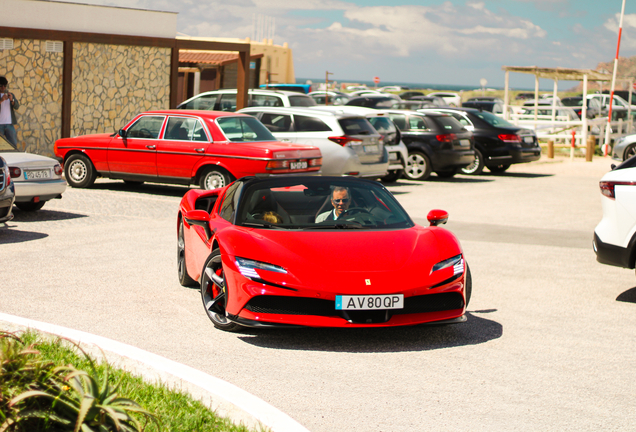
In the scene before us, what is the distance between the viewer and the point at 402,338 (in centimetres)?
621

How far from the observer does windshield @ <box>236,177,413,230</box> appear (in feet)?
22.2

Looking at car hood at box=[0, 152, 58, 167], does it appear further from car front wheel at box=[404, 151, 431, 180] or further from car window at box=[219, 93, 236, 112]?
car window at box=[219, 93, 236, 112]

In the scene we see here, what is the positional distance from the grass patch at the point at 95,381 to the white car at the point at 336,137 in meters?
11.8

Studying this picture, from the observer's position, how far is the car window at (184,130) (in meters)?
15.2

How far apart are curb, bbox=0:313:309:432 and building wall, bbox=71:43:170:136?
1599 cm

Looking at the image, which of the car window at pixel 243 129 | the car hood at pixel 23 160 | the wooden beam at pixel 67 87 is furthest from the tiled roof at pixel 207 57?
the car hood at pixel 23 160

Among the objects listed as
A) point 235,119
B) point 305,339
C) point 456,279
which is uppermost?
point 235,119

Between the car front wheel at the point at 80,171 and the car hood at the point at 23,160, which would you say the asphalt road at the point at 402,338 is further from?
the car front wheel at the point at 80,171

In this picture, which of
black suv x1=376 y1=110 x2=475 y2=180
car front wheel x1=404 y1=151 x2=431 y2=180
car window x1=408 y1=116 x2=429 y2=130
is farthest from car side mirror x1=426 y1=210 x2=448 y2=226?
car window x1=408 y1=116 x2=429 y2=130

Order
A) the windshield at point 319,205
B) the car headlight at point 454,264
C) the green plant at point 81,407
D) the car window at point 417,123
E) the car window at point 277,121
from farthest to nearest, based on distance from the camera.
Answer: the car window at point 417,123
the car window at point 277,121
the windshield at point 319,205
the car headlight at point 454,264
the green plant at point 81,407

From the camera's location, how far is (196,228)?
24.2ft

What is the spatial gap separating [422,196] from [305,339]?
37.1 ft

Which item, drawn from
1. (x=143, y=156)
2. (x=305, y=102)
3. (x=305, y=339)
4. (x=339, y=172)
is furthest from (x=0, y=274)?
(x=305, y=102)

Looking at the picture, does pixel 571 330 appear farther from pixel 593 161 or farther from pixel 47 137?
pixel 593 161
